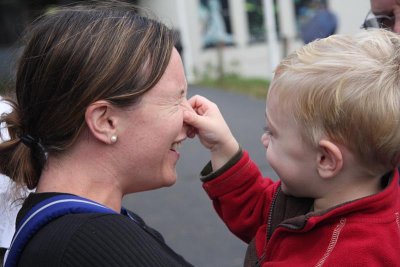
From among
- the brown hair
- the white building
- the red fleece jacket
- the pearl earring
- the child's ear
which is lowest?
the white building

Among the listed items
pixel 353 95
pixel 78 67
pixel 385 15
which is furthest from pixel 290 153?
pixel 385 15

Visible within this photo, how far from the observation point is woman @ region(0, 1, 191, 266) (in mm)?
1456

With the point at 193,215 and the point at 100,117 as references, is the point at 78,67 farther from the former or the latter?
the point at 193,215

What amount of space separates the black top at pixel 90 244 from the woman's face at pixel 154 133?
237 mm

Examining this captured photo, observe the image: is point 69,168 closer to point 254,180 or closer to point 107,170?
point 107,170

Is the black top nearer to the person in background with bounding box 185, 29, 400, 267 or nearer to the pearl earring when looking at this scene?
the pearl earring

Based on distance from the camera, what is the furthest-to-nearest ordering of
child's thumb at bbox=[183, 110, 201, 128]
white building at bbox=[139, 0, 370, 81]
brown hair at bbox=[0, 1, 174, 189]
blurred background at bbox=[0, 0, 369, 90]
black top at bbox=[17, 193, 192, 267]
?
blurred background at bbox=[0, 0, 369, 90] < white building at bbox=[139, 0, 370, 81] < child's thumb at bbox=[183, 110, 201, 128] < brown hair at bbox=[0, 1, 174, 189] < black top at bbox=[17, 193, 192, 267]

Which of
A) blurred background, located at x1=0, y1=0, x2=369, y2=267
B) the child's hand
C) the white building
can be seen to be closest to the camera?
the child's hand

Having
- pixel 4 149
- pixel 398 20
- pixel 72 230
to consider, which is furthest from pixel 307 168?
pixel 398 20

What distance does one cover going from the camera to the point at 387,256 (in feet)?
5.35

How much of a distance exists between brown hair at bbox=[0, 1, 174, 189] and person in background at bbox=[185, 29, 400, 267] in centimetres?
33

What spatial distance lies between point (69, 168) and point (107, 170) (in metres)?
0.10

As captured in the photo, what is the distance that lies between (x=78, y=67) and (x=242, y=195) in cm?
74

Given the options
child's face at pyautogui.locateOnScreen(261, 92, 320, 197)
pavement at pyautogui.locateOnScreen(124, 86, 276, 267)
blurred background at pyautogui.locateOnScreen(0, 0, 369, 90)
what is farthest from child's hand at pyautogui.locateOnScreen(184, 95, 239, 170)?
blurred background at pyautogui.locateOnScreen(0, 0, 369, 90)
